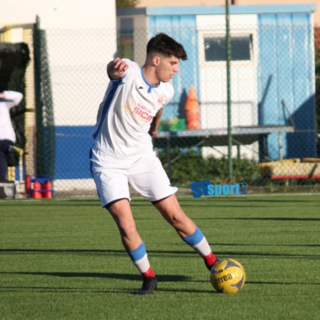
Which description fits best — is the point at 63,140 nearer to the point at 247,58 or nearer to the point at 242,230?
the point at 247,58

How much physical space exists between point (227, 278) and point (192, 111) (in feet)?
45.3

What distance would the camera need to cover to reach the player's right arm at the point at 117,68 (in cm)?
613

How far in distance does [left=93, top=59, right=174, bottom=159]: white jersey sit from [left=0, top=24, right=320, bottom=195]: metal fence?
10.3 meters

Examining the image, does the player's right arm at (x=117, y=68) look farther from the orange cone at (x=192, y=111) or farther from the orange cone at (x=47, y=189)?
the orange cone at (x=192, y=111)

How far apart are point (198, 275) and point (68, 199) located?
900cm

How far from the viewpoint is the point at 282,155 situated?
20.8 metres

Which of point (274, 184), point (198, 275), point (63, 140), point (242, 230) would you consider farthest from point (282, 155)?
point (198, 275)

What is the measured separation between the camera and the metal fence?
17.9 m

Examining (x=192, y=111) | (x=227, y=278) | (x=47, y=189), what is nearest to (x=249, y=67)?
(x=192, y=111)

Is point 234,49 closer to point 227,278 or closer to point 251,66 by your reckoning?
point 251,66

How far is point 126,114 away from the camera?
6371 mm

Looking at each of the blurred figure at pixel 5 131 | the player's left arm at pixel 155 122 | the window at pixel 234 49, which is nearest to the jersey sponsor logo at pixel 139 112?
the player's left arm at pixel 155 122

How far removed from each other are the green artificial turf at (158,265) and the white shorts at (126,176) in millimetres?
684

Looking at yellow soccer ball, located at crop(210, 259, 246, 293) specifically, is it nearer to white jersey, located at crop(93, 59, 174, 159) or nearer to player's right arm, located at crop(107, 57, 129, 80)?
white jersey, located at crop(93, 59, 174, 159)
